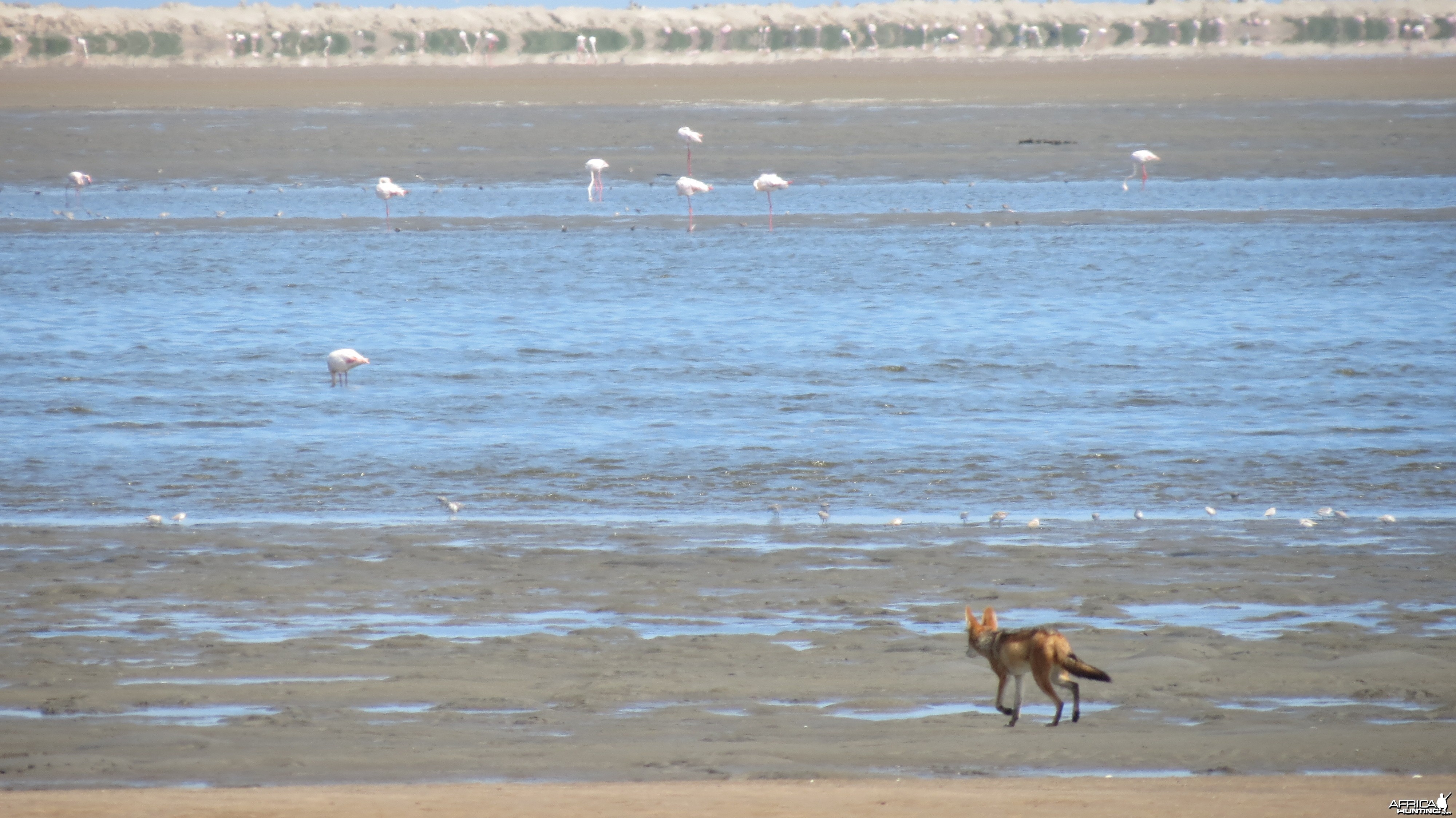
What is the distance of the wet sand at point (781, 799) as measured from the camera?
4.75m

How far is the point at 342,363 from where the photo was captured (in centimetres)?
1316

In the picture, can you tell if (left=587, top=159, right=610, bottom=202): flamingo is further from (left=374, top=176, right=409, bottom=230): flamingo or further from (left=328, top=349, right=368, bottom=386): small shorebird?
(left=328, top=349, right=368, bottom=386): small shorebird

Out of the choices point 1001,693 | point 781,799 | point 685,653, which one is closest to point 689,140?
point 685,653

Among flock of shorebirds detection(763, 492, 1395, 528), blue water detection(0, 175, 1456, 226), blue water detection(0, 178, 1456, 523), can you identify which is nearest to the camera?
flock of shorebirds detection(763, 492, 1395, 528)

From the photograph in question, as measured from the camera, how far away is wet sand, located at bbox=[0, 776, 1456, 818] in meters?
4.75

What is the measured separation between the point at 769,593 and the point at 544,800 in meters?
2.65

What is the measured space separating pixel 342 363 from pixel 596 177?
13557 millimetres

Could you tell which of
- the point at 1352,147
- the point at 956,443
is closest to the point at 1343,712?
the point at 956,443

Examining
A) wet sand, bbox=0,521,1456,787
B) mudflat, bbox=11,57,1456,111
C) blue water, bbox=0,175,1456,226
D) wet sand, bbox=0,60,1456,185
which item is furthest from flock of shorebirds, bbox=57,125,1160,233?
wet sand, bbox=0,521,1456,787

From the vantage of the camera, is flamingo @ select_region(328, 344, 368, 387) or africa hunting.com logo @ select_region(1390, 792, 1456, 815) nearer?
africa hunting.com logo @ select_region(1390, 792, 1456, 815)

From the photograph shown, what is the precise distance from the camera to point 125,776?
525 cm

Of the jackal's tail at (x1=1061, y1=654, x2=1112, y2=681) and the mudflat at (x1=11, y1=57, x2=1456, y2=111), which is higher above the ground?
the mudflat at (x1=11, y1=57, x2=1456, y2=111)

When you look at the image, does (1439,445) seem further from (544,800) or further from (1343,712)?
(544,800)

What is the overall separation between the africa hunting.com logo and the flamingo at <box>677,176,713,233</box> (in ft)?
59.9
